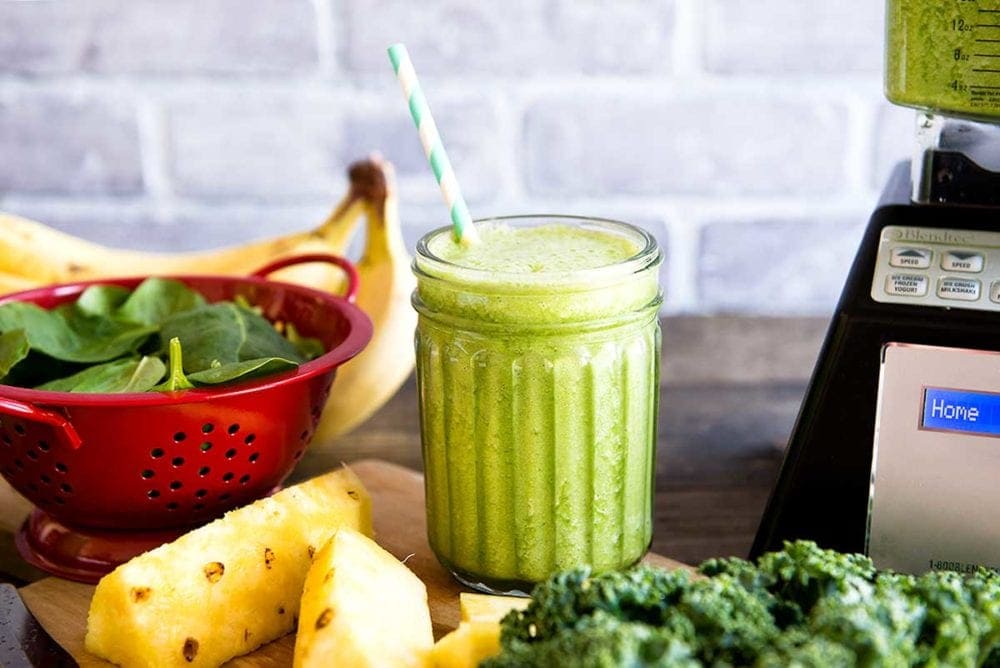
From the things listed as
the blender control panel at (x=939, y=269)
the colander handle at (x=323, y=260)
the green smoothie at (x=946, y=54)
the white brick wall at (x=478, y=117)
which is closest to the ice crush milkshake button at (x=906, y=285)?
the blender control panel at (x=939, y=269)

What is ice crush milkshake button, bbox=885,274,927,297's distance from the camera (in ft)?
2.89

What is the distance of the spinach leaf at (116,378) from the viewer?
38.7 inches

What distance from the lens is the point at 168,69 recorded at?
184cm

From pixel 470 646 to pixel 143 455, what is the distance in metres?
0.34

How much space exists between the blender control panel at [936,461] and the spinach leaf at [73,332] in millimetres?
669

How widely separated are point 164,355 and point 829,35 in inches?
48.0

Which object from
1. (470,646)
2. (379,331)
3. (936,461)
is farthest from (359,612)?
(379,331)

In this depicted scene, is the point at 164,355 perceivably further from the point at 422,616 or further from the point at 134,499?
the point at 422,616

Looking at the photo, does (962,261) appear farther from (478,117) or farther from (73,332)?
(478,117)

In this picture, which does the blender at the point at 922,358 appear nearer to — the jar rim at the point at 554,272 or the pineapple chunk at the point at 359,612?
the jar rim at the point at 554,272

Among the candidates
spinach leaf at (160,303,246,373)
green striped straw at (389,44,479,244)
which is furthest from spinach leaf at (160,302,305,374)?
green striped straw at (389,44,479,244)

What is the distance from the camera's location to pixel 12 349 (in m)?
1.00

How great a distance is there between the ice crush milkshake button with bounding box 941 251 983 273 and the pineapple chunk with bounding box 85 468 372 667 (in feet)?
1.72

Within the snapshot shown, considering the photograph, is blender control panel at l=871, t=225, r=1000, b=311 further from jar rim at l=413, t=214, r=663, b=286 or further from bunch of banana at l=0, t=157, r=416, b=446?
bunch of banana at l=0, t=157, r=416, b=446
